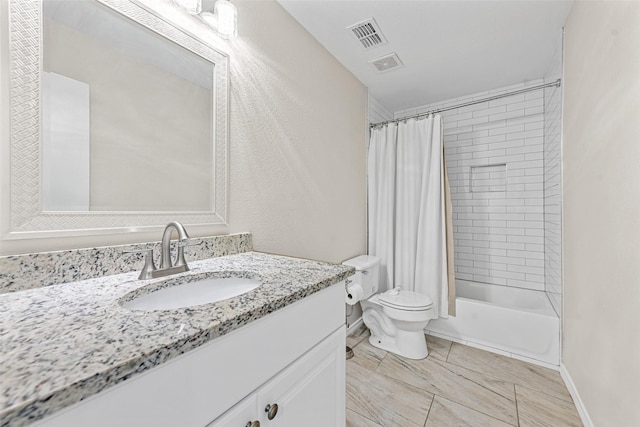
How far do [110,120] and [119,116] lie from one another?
0.12 ft

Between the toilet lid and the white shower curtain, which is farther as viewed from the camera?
the white shower curtain

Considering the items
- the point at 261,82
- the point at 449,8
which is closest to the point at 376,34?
the point at 449,8

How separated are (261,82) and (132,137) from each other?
77cm

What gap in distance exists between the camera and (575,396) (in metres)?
1.52

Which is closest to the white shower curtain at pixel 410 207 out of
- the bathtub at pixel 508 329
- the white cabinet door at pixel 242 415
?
the bathtub at pixel 508 329

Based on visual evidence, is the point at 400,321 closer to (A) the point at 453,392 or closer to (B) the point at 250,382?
(A) the point at 453,392

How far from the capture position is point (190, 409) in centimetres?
52

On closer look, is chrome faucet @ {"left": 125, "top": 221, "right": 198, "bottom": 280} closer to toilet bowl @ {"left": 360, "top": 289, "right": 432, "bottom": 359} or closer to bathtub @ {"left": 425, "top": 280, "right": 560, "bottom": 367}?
toilet bowl @ {"left": 360, "top": 289, "right": 432, "bottom": 359}

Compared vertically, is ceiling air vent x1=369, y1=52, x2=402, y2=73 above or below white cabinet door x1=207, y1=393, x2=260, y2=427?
above

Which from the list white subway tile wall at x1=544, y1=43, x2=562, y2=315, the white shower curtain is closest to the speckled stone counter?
the white shower curtain

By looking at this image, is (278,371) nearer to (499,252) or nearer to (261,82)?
(261,82)

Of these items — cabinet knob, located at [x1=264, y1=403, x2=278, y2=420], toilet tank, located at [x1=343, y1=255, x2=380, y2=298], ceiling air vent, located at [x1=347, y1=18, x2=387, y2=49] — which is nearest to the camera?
cabinet knob, located at [x1=264, y1=403, x2=278, y2=420]

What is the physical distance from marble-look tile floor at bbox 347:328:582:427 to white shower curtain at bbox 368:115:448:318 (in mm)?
433

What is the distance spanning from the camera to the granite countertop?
0.35 meters
